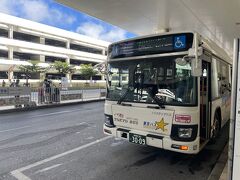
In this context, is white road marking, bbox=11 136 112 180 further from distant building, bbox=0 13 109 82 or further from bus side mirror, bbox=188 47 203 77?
distant building, bbox=0 13 109 82

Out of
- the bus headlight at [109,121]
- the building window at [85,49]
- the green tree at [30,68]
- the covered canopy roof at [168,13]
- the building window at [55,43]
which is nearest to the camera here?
the bus headlight at [109,121]

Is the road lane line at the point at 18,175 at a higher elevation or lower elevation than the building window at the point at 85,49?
lower

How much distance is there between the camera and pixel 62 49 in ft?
165

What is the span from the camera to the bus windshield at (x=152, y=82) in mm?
4863

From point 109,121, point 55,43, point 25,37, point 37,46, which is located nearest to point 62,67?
point 37,46

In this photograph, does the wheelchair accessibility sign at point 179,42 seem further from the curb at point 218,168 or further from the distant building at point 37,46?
the distant building at point 37,46

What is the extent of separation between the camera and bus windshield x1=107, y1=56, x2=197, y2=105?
4.86 meters

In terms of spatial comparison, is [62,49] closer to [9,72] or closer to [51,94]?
[9,72]

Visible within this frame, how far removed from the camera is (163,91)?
5090mm

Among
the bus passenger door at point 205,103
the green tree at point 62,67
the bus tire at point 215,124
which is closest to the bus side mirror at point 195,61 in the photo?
the bus passenger door at point 205,103

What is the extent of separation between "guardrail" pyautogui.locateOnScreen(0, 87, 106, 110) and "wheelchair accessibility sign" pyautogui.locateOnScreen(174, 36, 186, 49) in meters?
12.1

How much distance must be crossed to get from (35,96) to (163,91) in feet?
42.4

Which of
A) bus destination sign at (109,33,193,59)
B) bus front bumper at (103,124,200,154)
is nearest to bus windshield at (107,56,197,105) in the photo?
bus destination sign at (109,33,193,59)

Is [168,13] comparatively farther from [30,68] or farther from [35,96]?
[30,68]
